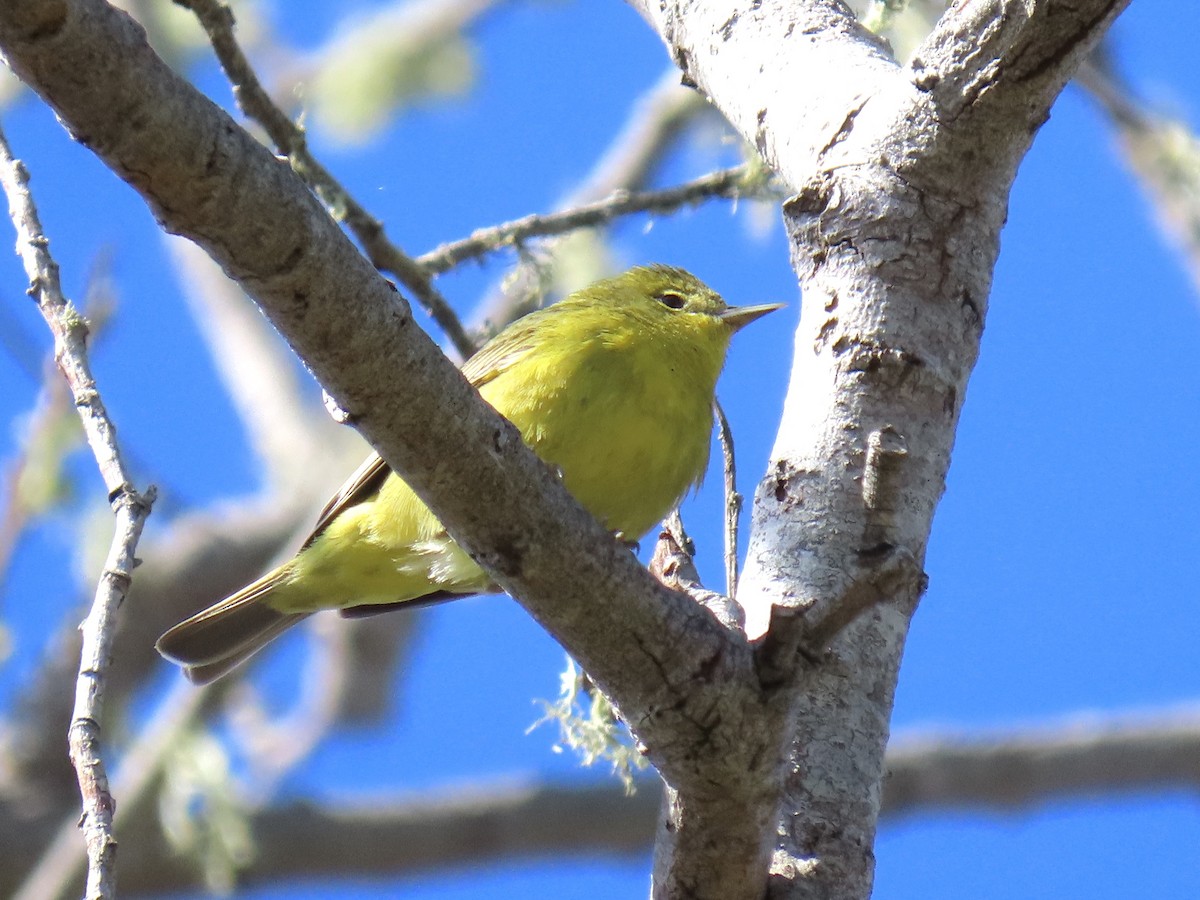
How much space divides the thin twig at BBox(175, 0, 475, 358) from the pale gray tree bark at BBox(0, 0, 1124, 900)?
1.42 m

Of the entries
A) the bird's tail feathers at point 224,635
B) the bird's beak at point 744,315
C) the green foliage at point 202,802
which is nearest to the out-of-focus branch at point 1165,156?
the bird's beak at point 744,315

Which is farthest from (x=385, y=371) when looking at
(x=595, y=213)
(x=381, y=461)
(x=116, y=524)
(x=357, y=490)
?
(x=595, y=213)

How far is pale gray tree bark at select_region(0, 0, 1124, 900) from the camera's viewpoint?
1.96m

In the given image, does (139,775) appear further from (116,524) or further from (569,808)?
(116,524)

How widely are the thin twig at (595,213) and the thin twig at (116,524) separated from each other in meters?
1.99

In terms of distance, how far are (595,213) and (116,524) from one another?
269 centimetres

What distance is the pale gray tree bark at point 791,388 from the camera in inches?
77.2

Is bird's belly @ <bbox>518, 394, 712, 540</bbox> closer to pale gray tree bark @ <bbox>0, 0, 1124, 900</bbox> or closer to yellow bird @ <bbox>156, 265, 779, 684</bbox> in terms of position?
yellow bird @ <bbox>156, 265, 779, 684</bbox>

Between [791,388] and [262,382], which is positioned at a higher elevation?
[262,382]

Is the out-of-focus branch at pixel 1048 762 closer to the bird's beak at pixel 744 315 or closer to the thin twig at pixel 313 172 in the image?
the bird's beak at pixel 744 315

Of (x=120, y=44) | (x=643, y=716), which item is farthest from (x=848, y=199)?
(x=120, y=44)

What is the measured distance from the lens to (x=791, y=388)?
3113 mm

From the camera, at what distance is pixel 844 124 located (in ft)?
10.6

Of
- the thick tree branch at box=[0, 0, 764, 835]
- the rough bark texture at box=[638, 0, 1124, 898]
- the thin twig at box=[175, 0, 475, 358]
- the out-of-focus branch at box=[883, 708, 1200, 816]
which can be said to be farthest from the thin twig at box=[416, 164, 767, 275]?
the out-of-focus branch at box=[883, 708, 1200, 816]
